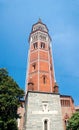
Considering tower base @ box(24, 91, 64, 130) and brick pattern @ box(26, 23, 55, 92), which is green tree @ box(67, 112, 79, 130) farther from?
brick pattern @ box(26, 23, 55, 92)

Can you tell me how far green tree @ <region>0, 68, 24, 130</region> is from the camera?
1763 cm

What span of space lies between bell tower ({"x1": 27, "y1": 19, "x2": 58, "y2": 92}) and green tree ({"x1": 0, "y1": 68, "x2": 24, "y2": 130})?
24.4ft

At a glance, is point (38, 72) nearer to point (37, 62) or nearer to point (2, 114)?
point (37, 62)

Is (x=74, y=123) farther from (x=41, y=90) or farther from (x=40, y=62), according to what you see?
(x=40, y=62)

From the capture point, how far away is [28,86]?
2772cm

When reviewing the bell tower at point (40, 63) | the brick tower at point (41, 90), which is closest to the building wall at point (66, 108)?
the brick tower at point (41, 90)

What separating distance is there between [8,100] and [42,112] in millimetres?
8129

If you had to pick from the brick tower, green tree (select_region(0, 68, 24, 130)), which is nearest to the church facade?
the brick tower

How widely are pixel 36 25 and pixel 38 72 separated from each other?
12.1 m

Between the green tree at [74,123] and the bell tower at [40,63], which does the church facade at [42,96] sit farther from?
the green tree at [74,123]

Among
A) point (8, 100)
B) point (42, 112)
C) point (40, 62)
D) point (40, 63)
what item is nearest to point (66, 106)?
point (42, 112)

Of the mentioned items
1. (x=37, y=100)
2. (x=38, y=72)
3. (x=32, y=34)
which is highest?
(x=32, y=34)

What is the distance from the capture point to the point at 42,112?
1000 inches

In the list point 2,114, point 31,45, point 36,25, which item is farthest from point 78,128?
point 36,25
